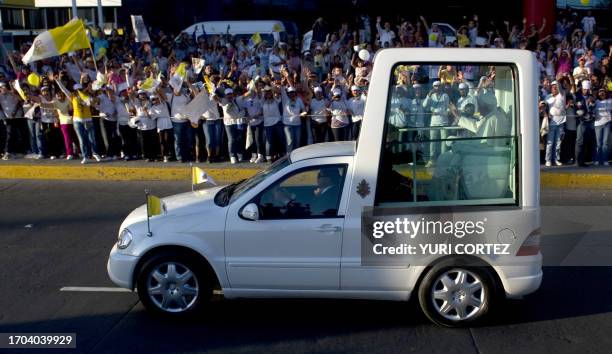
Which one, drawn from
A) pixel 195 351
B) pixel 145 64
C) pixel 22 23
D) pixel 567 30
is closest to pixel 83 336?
pixel 195 351

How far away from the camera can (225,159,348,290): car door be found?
6.43 m

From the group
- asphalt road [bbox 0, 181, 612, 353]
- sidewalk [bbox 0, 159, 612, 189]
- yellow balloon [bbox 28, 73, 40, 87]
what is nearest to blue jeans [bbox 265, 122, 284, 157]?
sidewalk [bbox 0, 159, 612, 189]

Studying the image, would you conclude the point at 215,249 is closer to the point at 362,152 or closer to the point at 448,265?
the point at 362,152

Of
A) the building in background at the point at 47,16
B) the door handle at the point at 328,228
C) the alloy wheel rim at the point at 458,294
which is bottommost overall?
the alloy wheel rim at the point at 458,294

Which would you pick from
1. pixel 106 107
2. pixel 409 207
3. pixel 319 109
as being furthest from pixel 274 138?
pixel 409 207

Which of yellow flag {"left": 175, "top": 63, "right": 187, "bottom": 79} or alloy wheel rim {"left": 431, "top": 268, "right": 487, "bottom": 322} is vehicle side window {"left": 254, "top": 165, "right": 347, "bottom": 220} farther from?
yellow flag {"left": 175, "top": 63, "right": 187, "bottom": 79}

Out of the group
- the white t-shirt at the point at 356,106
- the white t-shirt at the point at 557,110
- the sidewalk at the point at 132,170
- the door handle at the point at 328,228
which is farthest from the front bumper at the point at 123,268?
the white t-shirt at the point at 557,110

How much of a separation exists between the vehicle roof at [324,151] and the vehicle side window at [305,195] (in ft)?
0.57

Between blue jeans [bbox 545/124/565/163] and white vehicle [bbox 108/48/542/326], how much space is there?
7.60 meters

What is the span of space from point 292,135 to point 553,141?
4.80 meters

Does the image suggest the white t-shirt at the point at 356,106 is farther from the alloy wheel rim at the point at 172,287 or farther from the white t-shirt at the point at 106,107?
the alloy wheel rim at the point at 172,287

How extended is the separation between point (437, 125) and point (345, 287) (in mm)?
1621

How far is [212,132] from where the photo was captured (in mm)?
14094

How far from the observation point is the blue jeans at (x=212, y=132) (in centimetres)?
1405
